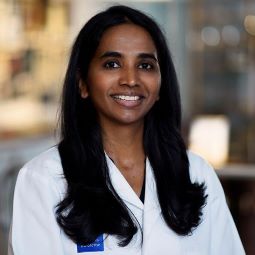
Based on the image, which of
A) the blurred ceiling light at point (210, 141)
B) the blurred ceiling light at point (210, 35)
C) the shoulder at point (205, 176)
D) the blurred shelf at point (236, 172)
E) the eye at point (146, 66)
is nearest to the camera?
the eye at point (146, 66)

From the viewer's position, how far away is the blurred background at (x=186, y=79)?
4.41 m

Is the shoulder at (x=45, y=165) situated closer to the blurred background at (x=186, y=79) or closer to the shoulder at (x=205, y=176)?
the shoulder at (x=205, y=176)

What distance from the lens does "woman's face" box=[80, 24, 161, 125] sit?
1.55 meters

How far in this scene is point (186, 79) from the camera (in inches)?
278

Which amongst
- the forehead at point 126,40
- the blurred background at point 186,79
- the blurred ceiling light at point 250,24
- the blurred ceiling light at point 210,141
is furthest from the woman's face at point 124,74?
the blurred ceiling light at point 250,24

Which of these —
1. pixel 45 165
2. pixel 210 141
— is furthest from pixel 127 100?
pixel 210 141

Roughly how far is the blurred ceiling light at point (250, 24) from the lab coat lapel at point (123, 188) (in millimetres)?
5489

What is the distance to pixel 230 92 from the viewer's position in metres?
7.02

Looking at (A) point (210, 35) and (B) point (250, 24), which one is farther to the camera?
(A) point (210, 35)

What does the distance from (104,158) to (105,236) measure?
21cm

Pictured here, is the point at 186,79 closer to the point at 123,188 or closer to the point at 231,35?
the point at 231,35

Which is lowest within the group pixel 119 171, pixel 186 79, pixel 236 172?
pixel 236 172

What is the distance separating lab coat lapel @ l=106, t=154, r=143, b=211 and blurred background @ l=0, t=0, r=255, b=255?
1343 mm

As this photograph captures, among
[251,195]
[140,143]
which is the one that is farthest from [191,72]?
[140,143]
